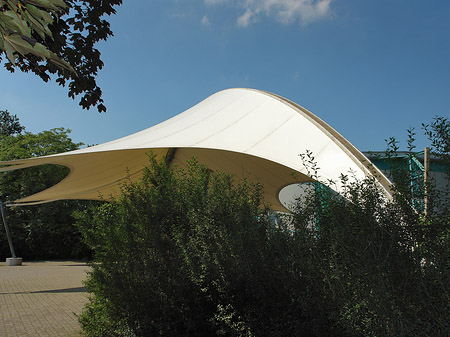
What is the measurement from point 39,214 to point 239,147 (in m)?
20.0

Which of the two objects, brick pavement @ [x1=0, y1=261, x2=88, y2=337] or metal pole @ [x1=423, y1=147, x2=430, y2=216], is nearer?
metal pole @ [x1=423, y1=147, x2=430, y2=216]

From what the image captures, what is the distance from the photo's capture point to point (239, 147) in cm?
592

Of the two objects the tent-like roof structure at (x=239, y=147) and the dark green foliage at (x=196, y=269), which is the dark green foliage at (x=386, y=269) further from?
the tent-like roof structure at (x=239, y=147)

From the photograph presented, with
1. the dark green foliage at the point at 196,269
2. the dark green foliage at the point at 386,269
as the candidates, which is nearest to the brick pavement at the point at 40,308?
the dark green foliage at the point at 196,269

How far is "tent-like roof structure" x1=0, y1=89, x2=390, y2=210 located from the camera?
5.29 metres

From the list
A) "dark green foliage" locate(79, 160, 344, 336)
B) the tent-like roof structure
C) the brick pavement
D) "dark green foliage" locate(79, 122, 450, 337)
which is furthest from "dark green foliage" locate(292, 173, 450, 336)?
the brick pavement

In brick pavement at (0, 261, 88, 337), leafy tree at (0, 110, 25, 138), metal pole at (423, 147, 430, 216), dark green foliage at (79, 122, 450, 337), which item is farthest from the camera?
leafy tree at (0, 110, 25, 138)

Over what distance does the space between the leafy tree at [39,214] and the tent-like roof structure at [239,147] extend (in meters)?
12.2

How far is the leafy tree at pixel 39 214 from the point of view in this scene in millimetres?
22438

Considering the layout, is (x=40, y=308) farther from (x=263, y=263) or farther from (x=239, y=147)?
(x=263, y=263)

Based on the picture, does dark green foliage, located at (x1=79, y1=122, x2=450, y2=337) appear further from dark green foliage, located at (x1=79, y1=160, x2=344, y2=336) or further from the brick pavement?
the brick pavement

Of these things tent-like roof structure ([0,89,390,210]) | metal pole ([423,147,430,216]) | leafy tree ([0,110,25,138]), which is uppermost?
leafy tree ([0,110,25,138])

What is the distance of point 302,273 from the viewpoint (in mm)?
3174

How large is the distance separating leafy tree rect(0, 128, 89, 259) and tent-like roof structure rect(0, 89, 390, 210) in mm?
12208
